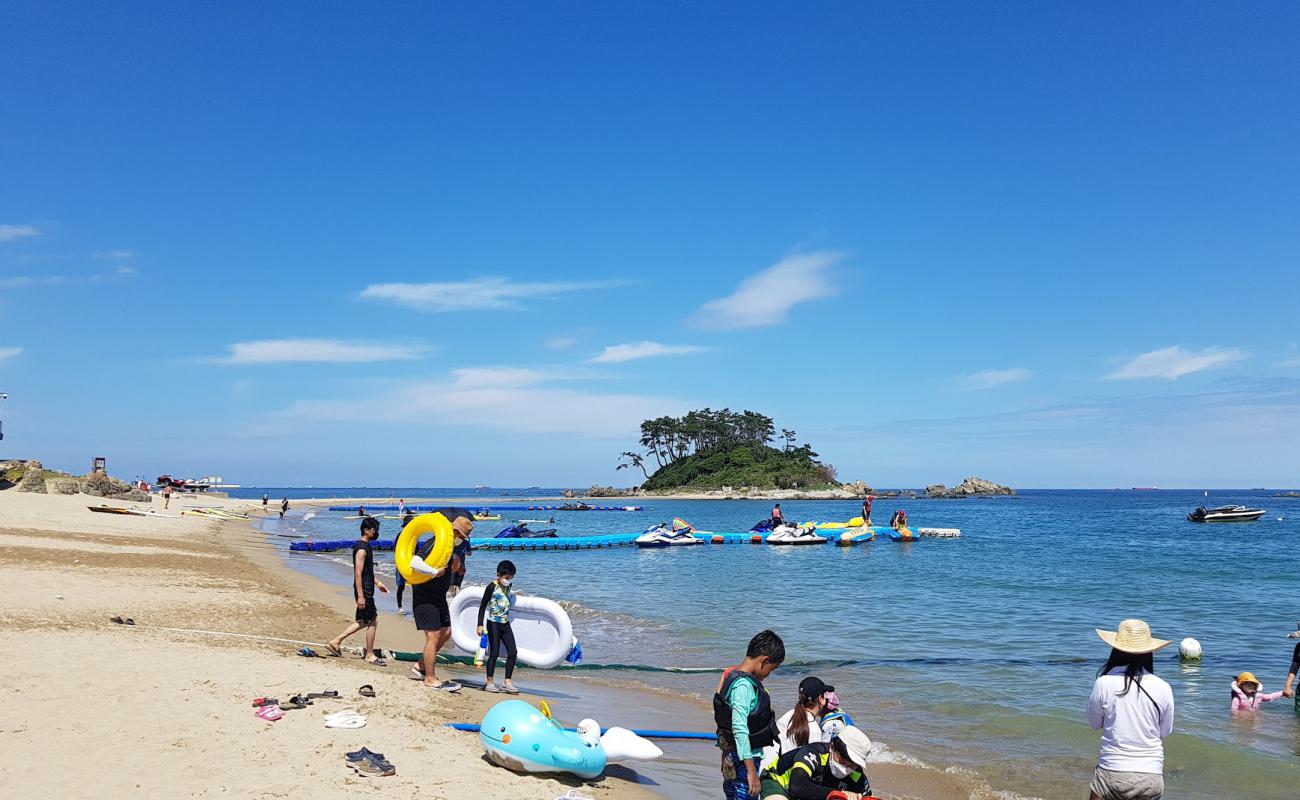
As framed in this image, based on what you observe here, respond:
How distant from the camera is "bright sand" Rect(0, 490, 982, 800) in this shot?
18.5 feet

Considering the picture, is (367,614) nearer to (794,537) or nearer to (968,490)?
(794,537)

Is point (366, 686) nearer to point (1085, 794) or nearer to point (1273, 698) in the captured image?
point (1085, 794)

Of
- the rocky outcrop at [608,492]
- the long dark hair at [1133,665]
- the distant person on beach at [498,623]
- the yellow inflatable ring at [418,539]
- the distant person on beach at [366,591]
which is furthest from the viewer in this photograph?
the rocky outcrop at [608,492]

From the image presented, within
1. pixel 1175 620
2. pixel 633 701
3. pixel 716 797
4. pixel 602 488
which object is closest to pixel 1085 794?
pixel 716 797

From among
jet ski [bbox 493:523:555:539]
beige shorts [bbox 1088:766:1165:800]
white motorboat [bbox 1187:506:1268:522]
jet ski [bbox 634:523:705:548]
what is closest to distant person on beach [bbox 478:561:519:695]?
beige shorts [bbox 1088:766:1165:800]

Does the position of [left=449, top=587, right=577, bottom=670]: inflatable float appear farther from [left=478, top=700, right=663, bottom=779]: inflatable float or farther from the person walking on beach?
the person walking on beach

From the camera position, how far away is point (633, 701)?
34.2ft

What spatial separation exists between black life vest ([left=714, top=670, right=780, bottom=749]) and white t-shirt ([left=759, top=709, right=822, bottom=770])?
0.63 ft

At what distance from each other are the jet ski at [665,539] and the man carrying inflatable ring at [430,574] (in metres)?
30.5

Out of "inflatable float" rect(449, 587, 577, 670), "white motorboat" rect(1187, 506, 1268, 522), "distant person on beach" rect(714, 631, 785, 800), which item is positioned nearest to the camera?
"distant person on beach" rect(714, 631, 785, 800)

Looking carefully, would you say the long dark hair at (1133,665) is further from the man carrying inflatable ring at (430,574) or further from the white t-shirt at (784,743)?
the man carrying inflatable ring at (430,574)

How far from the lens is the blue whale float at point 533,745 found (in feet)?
21.7

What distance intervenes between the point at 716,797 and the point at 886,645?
29.0 ft

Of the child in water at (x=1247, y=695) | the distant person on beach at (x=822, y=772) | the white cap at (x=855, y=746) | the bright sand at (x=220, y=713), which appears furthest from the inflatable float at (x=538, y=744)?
the child in water at (x=1247, y=695)
